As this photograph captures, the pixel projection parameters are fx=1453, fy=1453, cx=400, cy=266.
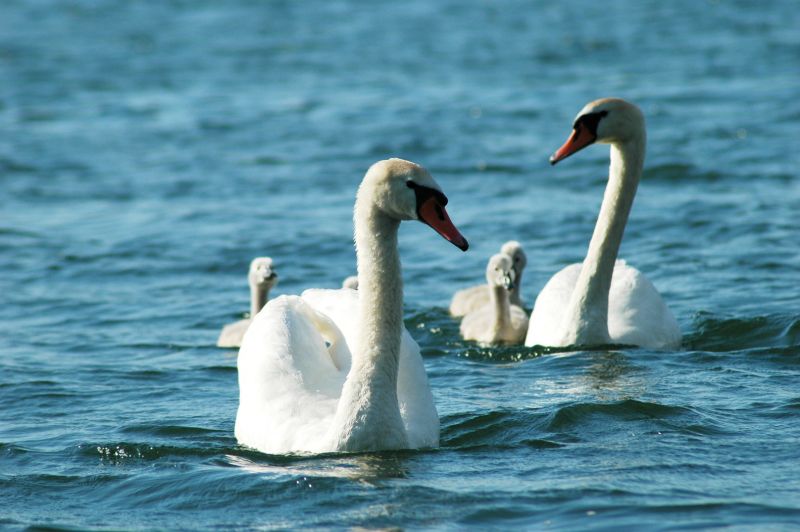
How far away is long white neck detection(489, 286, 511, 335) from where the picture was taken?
39.8 feet

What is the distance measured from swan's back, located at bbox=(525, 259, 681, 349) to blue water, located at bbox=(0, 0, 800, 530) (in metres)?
0.18

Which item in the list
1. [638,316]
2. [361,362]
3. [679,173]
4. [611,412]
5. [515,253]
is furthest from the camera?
[679,173]

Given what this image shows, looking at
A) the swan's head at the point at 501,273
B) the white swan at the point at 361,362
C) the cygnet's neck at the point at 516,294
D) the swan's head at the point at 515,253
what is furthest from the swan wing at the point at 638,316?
the white swan at the point at 361,362

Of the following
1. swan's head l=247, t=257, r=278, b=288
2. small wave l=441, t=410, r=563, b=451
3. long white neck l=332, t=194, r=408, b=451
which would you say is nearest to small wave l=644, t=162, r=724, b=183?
swan's head l=247, t=257, r=278, b=288

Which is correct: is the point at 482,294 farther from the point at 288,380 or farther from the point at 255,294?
the point at 288,380

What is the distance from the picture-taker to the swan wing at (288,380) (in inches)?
320

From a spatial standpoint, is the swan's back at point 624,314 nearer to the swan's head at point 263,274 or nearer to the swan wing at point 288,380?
the swan's head at point 263,274

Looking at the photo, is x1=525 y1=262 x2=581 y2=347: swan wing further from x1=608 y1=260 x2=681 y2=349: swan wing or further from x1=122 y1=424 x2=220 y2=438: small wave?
x1=122 y1=424 x2=220 y2=438: small wave

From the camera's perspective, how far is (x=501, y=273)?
12164 mm

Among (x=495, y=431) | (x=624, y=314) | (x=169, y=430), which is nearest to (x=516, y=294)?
(x=624, y=314)

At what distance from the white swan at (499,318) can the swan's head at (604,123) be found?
160 cm

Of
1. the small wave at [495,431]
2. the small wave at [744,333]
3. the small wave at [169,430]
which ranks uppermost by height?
the small wave at [744,333]

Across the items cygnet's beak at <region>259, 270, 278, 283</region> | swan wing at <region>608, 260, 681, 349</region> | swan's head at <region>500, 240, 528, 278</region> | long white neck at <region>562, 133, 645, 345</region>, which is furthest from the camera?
swan's head at <region>500, 240, 528, 278</region>

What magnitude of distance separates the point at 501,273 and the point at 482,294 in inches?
40.3
